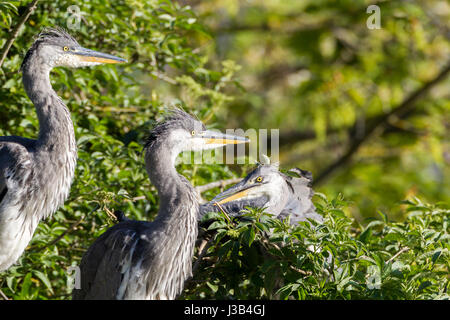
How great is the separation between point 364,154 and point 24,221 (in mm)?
7109

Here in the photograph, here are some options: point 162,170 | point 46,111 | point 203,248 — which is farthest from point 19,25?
point 203,248

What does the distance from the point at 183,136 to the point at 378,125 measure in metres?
6.07

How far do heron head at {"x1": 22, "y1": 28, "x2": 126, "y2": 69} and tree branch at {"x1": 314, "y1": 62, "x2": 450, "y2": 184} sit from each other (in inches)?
218

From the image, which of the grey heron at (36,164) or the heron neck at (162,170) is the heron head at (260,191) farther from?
the grey heron at (36,164)

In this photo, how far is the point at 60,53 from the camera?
4.22m

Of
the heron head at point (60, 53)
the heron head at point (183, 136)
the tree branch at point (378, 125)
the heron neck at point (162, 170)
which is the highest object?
the tree branch at point (378, 125)

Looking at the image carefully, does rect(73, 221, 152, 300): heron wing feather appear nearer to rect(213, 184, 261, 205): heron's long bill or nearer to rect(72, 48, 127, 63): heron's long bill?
rect(213, 184, 261, 205): heron's long bill

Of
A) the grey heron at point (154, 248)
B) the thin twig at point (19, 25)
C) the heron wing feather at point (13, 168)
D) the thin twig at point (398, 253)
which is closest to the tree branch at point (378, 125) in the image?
the thin twig at point (398, 253)

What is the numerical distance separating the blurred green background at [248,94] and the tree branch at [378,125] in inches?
0.8

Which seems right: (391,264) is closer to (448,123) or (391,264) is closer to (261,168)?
(261,168)

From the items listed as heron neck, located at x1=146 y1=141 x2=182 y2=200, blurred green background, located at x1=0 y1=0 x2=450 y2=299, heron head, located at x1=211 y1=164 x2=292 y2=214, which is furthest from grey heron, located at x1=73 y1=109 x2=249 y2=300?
heron head, located at x1=211 y1=164 x2=292 y2=214

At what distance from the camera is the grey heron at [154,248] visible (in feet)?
11.5

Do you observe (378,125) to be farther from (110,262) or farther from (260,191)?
(110,262)

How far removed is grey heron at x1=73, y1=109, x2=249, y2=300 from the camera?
137 inches
